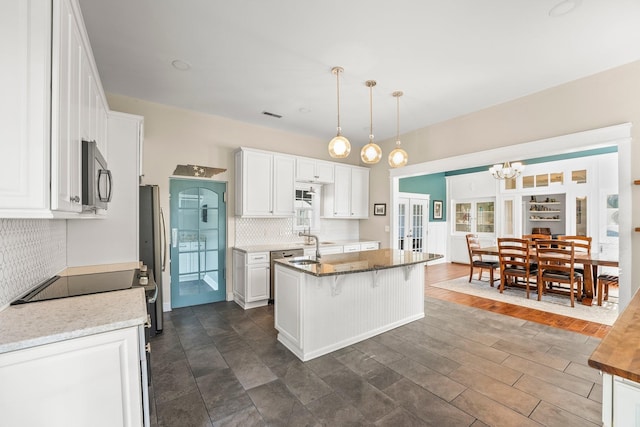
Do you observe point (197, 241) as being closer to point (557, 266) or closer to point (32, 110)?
point (32, 110)

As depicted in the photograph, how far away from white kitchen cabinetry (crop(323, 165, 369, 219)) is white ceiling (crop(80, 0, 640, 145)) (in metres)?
1.80

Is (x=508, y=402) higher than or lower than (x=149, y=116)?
lower

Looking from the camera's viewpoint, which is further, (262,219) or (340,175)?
(340,175)

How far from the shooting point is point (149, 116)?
386 cm

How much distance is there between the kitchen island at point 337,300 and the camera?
2.65m

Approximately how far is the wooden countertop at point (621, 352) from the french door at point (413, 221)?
19.3 ft

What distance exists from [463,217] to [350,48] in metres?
6.89

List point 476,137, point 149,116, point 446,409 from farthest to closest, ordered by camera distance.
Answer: point 476,137 < point 149,116 < point 446,409

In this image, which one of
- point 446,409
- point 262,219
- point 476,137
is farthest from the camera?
point 262,219

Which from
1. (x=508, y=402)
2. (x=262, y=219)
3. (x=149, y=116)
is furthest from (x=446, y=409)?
(x=149, y=116)

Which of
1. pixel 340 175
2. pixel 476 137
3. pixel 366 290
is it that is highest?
pixel 476 137

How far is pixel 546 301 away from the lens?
439 cm

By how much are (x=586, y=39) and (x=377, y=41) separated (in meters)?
1.85

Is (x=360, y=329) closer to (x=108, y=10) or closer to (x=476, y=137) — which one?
(x=476, y=137)
